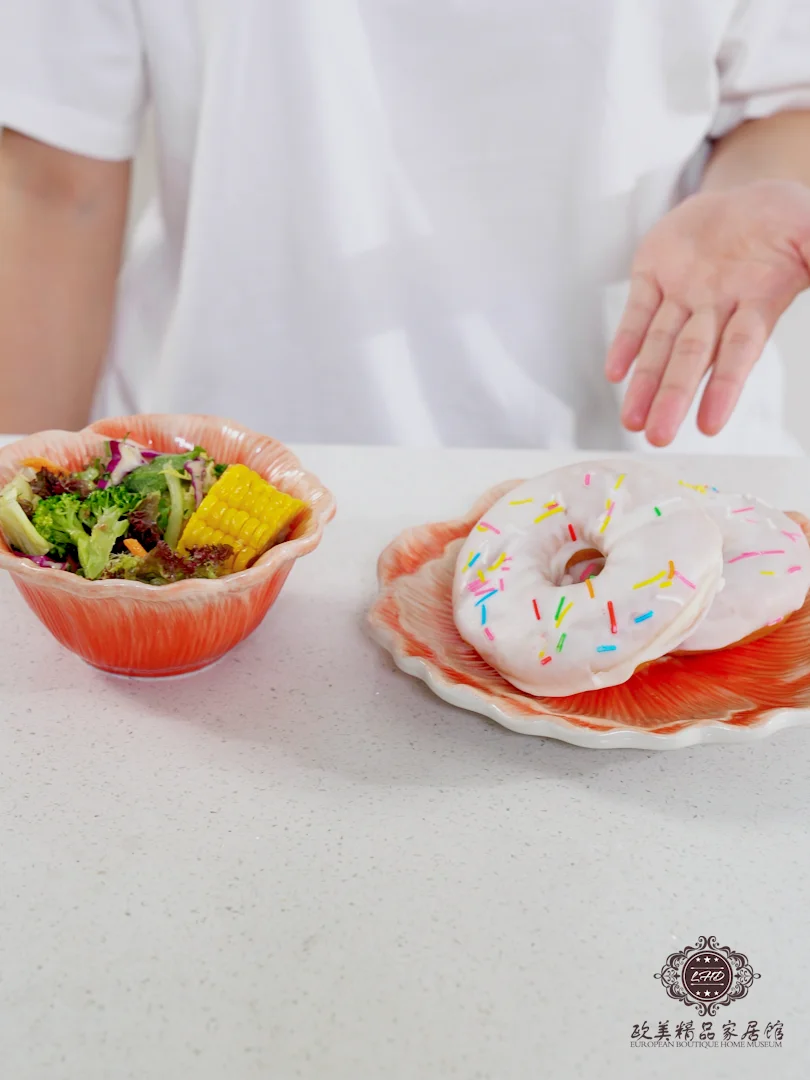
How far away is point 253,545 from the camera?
2.01 feet

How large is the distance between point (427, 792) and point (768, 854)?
0.65 ft

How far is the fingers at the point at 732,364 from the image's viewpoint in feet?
3.01

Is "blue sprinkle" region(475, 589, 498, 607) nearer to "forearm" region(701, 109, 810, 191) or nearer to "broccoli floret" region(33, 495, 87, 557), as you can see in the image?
"broccoli floret" region(33, 495, 87, 557)

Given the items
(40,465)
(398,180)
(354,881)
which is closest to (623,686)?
(354,881)

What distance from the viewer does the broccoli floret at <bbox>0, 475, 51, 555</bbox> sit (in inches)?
23.3

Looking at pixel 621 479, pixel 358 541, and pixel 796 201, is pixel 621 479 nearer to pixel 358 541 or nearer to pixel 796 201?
pixel 358 541

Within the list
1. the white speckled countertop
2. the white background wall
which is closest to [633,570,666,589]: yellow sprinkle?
the white speckled countertop

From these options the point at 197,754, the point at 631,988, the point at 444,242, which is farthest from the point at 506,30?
the point at 631,988

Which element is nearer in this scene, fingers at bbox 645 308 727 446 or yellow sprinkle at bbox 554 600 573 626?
yellow sprinkle at bbox 554 600 573 626

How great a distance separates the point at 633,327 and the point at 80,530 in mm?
658

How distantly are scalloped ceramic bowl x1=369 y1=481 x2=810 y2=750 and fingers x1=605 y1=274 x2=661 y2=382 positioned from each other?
39 centimetres

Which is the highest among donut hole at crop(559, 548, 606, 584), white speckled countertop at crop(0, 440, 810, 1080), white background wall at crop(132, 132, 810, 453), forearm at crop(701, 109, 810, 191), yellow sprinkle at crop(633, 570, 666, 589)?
forearm at crop(701, 109, 810, 191)

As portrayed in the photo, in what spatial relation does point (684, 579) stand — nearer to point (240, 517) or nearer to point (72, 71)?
point (240, 517)

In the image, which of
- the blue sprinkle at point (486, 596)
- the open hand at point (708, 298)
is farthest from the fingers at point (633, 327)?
the blue sprinkle at point (486, 596)
